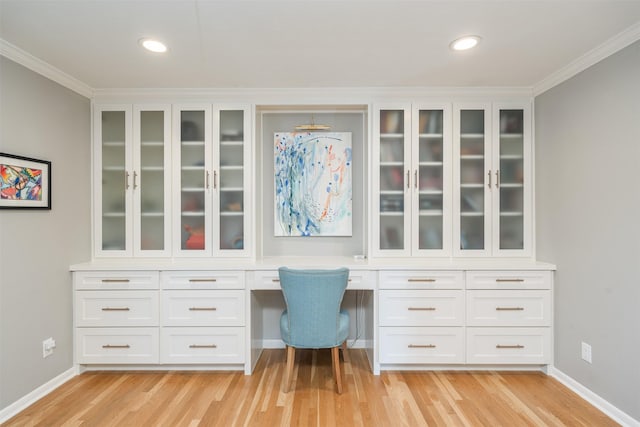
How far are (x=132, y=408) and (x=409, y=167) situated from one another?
9.27ft

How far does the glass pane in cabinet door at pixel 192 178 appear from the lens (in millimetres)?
2975

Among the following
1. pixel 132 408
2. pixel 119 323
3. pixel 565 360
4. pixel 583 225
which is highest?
pixel 583 225

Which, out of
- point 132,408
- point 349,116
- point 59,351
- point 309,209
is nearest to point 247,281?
point 309,209

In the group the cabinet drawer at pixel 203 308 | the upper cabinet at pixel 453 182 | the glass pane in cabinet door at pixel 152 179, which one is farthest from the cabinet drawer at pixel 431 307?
the glass pane in cabinet door at pixel 152 179

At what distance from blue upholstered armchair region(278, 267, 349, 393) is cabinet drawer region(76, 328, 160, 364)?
120cm

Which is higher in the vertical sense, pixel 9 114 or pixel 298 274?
pixel 9 114

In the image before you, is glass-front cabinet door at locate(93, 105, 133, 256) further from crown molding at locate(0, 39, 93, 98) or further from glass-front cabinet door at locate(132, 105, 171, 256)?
crown molding at locate(0, 39, 93, 98)

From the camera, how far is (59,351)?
261 centimetres

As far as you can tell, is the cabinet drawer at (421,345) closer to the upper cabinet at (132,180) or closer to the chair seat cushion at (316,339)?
the chair seat cushion at (316,339)

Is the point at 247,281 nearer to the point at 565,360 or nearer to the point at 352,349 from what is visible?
the point at 352,349

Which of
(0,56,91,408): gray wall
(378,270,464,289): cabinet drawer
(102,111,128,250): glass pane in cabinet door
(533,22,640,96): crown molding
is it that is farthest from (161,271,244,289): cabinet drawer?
(533,22,640,96): crown molding

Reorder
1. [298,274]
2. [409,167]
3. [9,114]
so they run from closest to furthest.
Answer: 1. [9,114]
2. [298,274]
3. [409,167]

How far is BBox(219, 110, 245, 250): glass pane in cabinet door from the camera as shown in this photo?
9.81 ft

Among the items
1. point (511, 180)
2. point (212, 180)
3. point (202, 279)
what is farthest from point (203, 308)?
point (511, 180)
